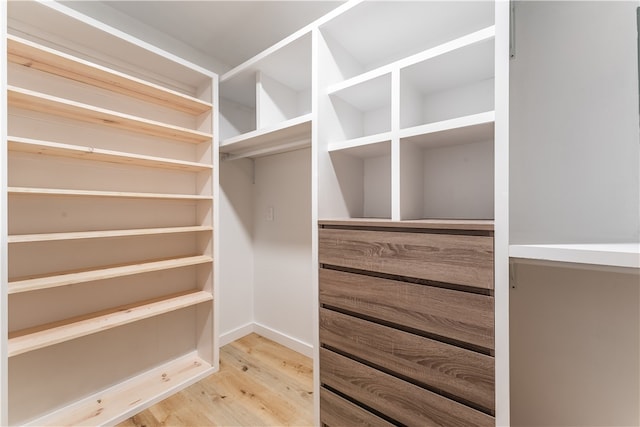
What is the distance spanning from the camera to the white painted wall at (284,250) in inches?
88.5

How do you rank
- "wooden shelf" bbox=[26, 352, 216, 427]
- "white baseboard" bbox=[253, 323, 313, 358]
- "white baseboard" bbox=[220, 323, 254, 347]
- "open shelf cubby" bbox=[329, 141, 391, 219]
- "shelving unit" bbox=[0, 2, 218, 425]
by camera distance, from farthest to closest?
"white baseboard" bbox=[220, 323, 254, 347], "white baseboard" bbox=[253, 323, 313, 358], "open shelf cubby" bbox=[329, 141, 391, 219], "wooden shelf" bbox=[26, 352, 216, 427], "shelving unit" bbox=[0, 2, 218, 425]

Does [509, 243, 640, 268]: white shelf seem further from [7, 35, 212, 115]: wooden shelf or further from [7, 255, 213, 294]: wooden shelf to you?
[7, 35, 212, 115]: wooden shelf

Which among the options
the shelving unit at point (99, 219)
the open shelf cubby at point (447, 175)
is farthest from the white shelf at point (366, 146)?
the shelving unit at point (99, 219)

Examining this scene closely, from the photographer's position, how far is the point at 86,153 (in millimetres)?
1457

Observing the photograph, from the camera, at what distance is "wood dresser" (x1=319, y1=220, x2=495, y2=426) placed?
1024mm

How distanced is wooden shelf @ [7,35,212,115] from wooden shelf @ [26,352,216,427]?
6.22 ft

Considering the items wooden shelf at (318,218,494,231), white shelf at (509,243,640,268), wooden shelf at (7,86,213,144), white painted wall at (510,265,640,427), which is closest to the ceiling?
wooden shelf at (7,86,213,144)

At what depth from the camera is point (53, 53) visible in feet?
4.38

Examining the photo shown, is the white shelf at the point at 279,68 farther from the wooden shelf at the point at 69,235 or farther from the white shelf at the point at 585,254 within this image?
the white shelf at the point at 585,254

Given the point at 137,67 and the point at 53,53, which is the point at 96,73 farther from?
the point at 137,67

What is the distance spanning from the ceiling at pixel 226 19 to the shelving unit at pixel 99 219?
0.31 meters

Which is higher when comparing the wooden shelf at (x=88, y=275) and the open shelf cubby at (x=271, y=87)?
the open shelf cubby at (x=271, y=87)

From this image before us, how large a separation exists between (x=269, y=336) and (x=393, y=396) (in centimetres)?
153

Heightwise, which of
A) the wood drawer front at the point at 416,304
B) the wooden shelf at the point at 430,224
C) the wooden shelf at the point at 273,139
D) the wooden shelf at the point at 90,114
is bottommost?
the wood drawer front at the point at 416,304
